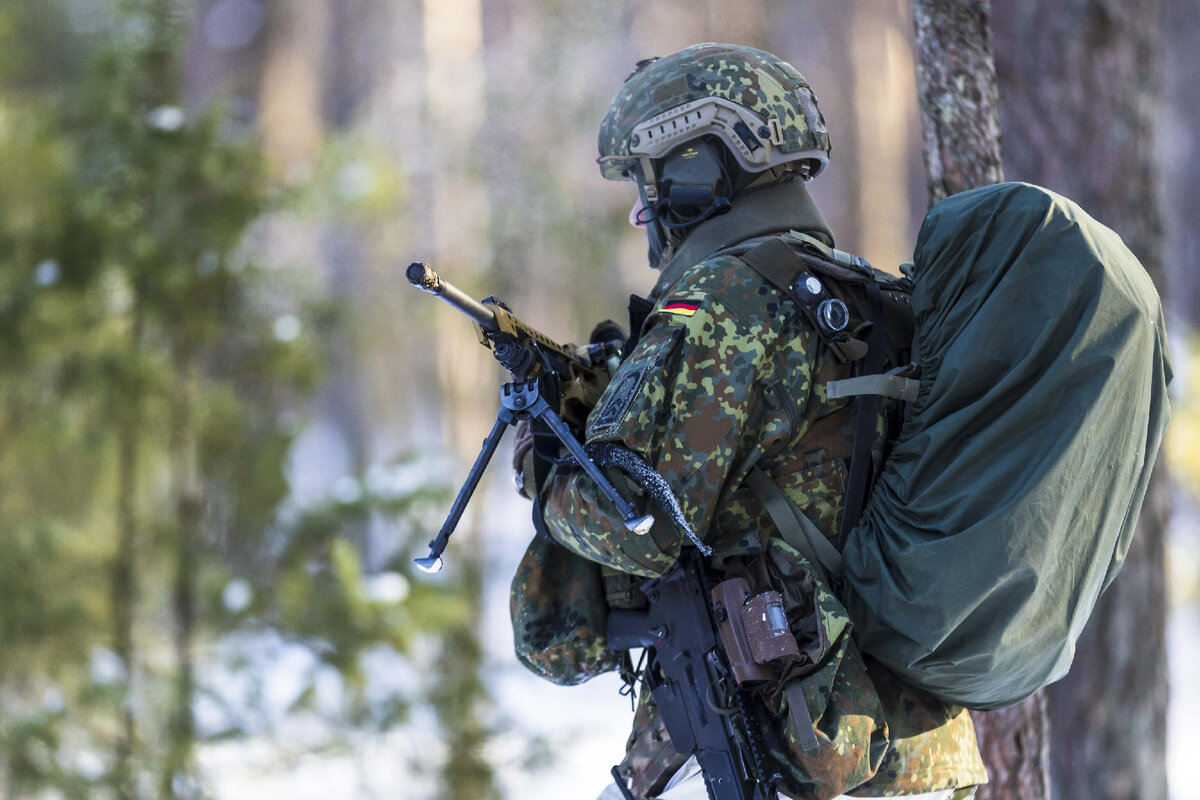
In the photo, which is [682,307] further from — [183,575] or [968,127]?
[183,575]

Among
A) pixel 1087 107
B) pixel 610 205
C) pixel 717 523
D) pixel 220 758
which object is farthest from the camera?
pixel 610 205

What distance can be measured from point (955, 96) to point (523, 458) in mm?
1655

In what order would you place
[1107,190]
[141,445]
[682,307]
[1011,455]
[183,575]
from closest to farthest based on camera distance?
[1011,455], [682,307], [1107,190], [183,575], [141,445]

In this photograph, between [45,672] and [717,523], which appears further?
[45,672]

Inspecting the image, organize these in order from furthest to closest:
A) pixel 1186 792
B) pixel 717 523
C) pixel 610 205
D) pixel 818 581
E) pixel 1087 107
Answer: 1. pixel 610 205
2. pixel 1186 792
3. pixel 1087 107
4. pixel 717 523
5. pixel 818 581

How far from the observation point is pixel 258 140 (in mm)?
6355

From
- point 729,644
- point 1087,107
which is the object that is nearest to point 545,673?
point 729,644

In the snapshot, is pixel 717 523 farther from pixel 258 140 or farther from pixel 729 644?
pixel 258 140

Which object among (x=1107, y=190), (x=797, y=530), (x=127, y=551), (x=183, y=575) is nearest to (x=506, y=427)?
(x=797, y=530)

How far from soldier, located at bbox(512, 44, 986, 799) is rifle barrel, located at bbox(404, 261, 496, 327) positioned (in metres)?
0.28

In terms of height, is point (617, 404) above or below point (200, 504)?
below

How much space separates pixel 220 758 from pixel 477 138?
214 inches

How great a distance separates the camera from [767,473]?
217 cm

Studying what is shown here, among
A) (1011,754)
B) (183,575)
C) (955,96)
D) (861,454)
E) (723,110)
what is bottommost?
(1011,754)
